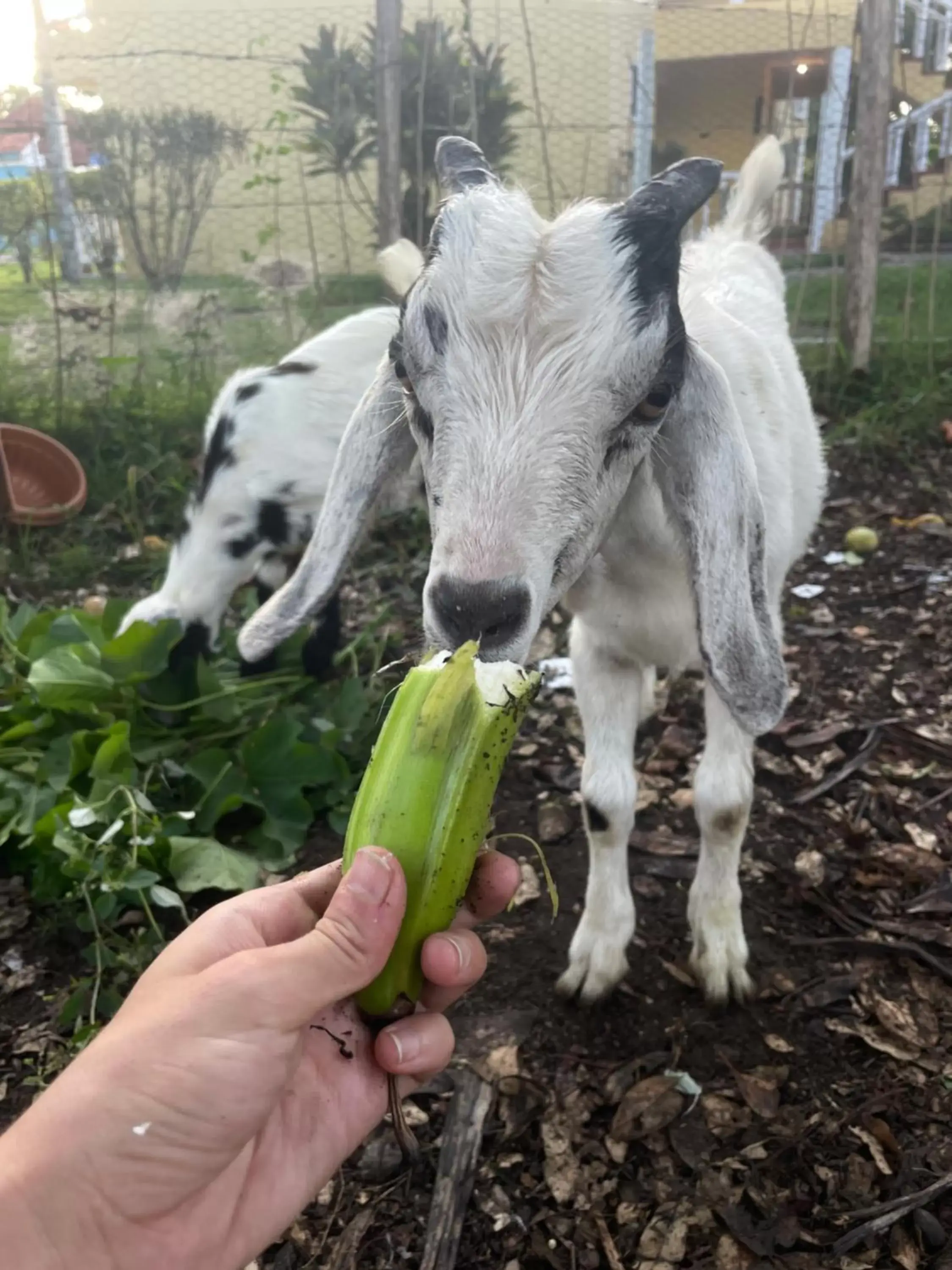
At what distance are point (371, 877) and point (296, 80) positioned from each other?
590 cm

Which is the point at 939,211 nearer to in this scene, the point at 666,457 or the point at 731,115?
the point at 731,115

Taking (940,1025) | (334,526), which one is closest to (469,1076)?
(940,1025)

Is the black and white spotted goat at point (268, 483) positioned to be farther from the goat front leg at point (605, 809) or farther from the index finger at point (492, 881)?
the index finger at point (492, 881)

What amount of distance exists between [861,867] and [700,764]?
2.15 ft

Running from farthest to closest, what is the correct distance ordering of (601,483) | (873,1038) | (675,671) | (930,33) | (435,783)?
(930,33) → (675,671) → (873,1038) → (601,483) → (435,783)

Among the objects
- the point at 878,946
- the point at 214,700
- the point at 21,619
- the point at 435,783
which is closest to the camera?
the point at 435,783

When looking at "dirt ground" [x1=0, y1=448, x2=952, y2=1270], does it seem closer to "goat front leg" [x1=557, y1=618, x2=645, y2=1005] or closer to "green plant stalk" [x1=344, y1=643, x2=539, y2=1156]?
"goat front leg" [x1=557, y1=618, x2=645, y2=1005]

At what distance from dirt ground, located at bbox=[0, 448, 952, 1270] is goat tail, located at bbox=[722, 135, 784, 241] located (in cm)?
176

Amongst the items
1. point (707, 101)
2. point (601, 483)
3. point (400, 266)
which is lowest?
point (601, 483)

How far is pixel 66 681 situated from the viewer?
281cm

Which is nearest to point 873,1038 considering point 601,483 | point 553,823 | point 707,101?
point 553,823

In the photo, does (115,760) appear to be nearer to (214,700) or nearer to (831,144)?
(214,700)

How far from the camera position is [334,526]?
207 centimetres

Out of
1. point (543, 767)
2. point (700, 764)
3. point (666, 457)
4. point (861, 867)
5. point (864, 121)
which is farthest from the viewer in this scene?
point (864, 121)
